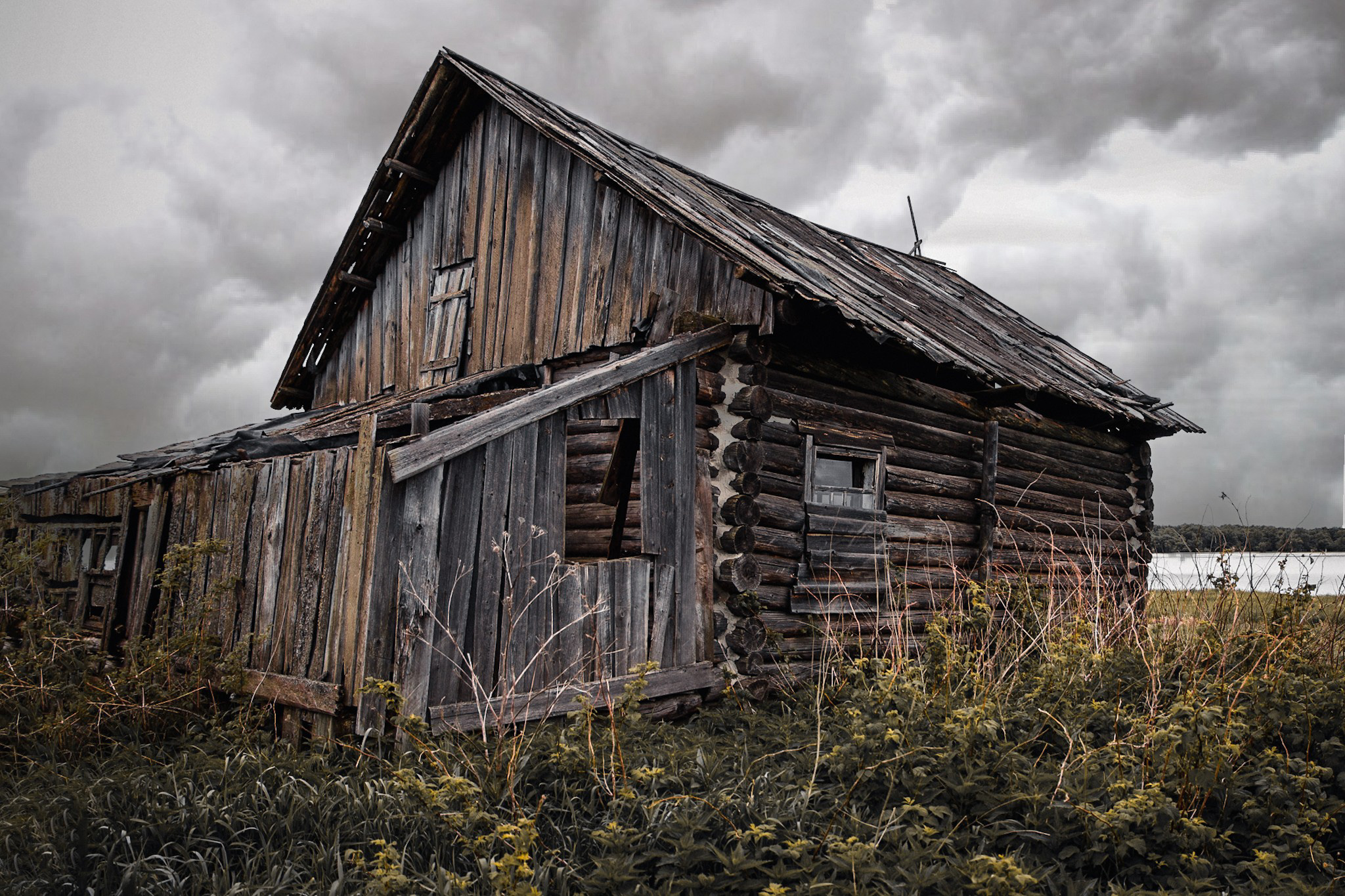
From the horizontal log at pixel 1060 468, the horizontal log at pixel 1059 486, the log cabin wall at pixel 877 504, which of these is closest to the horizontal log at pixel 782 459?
the log cabin wall at pixel 877 504

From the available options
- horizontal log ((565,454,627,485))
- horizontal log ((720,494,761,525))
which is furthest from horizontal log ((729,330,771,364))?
horizontal log ((565,454,627,485))

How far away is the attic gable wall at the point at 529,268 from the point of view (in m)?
8.39

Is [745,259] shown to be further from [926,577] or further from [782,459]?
[926,577]

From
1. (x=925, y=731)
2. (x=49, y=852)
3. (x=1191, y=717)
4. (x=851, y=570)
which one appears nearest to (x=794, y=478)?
(x=851, y=570)

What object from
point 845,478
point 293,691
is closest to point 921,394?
point 845,478

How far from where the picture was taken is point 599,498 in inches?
318

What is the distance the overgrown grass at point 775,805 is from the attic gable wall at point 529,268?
407 cm

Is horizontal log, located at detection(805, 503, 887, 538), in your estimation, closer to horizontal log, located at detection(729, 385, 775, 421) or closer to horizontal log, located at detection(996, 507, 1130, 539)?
horizontal log, located at detection(729, 385, 775, 421)

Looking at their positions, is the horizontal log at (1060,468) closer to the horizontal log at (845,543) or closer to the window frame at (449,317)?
the horizontal log at (845,543)

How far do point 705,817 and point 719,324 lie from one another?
4704 mm

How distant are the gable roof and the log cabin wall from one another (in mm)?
740

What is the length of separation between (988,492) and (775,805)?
701 cm

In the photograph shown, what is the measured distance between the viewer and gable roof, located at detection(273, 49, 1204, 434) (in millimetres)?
8195

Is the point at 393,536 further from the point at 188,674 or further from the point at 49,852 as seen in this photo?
the point at 188,674
